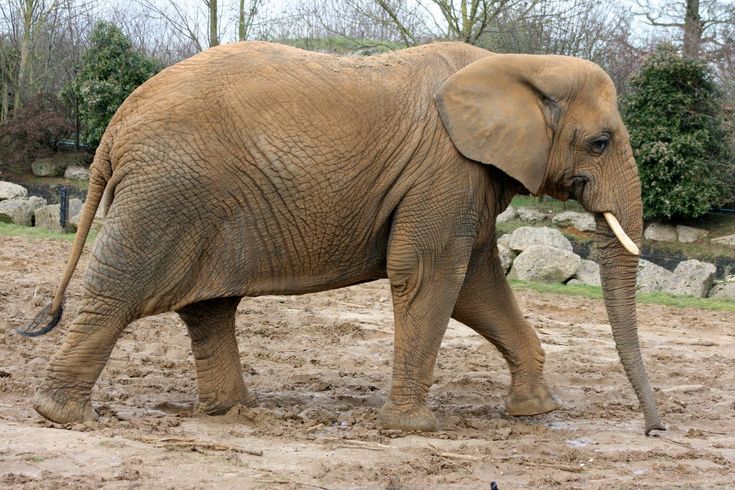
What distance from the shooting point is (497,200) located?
6676mm

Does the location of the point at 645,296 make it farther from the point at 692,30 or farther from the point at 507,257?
the point at 692,30

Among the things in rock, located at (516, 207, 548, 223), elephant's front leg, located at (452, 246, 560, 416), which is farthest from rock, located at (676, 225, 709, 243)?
elephant's front leg, located at (452, 246, 560, 416)

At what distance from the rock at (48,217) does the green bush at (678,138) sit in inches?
467

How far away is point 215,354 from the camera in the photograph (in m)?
6.93

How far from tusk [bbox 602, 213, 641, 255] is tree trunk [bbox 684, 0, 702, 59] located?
1926 cm

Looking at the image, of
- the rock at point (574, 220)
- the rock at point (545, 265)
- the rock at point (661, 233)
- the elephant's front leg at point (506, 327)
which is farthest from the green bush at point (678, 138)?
the elephant's front leg at point (506, 327)

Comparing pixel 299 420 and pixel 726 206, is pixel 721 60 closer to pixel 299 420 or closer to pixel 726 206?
pixel 726 206

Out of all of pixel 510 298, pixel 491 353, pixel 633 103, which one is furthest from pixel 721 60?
pixel 510 298

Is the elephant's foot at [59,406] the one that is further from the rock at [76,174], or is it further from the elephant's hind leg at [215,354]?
the rock at [76,174]

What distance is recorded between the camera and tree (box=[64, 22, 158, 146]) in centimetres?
2703

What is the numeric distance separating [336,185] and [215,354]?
1.54 meters

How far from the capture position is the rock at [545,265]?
15.3 meters

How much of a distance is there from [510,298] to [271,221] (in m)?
2.02

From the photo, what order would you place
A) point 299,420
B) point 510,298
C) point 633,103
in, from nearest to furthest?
point 299,420 → point 510,298 → point 633,103
